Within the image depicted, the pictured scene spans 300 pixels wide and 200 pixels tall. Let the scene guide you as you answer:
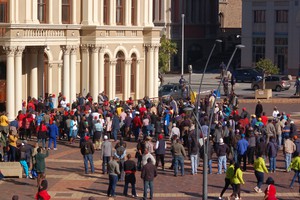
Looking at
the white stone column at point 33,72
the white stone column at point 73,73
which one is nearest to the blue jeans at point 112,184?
the white stone column at point 33,72

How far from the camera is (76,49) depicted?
49.9m

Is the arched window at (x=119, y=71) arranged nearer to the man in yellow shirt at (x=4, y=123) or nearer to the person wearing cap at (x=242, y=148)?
the man in yellow shirt at (x=4, y=123)

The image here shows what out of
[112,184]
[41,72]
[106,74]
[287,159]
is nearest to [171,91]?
[106,74]

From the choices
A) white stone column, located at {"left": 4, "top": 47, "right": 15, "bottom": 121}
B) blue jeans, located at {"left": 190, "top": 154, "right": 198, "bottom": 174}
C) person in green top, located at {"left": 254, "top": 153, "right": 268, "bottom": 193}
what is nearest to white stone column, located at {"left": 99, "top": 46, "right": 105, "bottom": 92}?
white stone column, located at {"left": 4, "top": 47, "right": 15, "bottom": 121}

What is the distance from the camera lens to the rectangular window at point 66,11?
49.6 metres

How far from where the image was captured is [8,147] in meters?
33.4

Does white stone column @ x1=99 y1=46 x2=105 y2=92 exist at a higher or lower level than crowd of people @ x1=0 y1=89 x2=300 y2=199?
higher

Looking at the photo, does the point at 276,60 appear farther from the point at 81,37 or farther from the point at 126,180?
the point at 126,180

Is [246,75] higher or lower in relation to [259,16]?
lower

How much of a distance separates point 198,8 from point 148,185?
68476 mm

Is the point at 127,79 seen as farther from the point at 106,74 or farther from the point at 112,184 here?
the point at 112,184

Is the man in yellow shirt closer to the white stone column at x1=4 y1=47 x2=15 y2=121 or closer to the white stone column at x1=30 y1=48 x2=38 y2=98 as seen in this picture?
the white stone column at x1=4 y1=47 x2=15 y2=121

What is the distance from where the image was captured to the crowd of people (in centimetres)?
3053

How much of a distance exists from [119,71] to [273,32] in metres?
33.3
